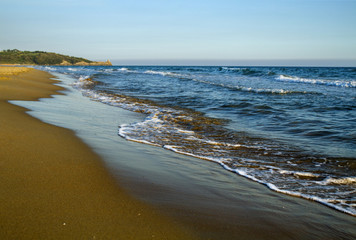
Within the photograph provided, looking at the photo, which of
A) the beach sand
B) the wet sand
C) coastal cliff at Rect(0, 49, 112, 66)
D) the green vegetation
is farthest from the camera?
coastal cliff at Rect(0, 49, 112, 66)

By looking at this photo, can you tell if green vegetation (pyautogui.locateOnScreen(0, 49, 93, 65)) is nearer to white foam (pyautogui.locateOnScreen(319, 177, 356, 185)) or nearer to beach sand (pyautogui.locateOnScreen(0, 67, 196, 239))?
beach sand (pyautogui.locateOnScreen(0, 67, 196, 239))

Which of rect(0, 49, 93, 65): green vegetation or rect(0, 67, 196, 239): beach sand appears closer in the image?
rect(0, 67, 196, 239): beach sand

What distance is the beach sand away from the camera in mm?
1851

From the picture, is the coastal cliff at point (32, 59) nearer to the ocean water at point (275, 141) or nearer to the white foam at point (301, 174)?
the ocean water at point (275, 141)

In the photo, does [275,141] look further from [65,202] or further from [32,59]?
[32,59]

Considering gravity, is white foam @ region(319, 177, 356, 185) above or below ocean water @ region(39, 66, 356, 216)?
below

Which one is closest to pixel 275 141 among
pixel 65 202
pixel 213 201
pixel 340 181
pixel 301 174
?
pixel 301 174

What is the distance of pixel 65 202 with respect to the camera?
222 cm

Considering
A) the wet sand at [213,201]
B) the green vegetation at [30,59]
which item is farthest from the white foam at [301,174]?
the green vegetation at [30,59]

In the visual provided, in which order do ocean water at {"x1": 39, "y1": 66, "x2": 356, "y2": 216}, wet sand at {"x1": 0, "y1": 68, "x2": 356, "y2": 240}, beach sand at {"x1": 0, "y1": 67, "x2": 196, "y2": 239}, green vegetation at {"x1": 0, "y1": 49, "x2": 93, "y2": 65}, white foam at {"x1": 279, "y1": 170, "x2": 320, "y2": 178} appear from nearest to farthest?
beach sand at {"x1": 0, "y1": 67, "x2": 196, "y2": 239} < wet sand at {"x1": 0, "y1": 68, "x2": 356, "y2": 240} < ocean water at {"x1": 39, "y1": 66, "x2": 356, "y2": 216} < white foam at {"x1": 279, "y1": 170, "x2": 320, "y2": 178} < green vegetation at {"x1": 0, "y1": 49, "x2": 93, "y2": 65}

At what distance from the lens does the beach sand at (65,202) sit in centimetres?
185

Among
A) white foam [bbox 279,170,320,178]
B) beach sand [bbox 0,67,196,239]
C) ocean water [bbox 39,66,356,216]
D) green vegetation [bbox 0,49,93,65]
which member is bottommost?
white foam [bbox 279,170,320,178]

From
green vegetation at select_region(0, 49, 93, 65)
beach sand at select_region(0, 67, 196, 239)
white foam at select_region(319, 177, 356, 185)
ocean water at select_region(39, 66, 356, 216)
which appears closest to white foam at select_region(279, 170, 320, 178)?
ocean water at select_region(39, 66, 356, 216)

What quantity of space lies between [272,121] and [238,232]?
19.1ft
